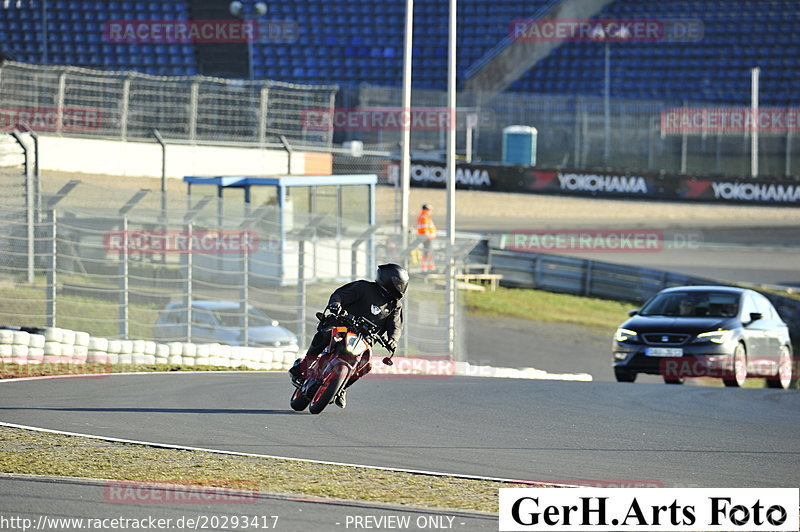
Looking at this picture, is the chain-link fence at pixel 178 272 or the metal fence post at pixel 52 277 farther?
the chain-link fence at pixel 178 272

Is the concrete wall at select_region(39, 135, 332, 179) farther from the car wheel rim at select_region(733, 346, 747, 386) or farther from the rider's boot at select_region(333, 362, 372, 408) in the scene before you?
the rider's boot at select_region(333, 362, 372, 408)

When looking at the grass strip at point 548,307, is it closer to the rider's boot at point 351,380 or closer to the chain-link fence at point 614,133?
the chain-link fence at point 614,133

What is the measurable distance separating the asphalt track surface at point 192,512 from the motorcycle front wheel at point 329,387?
347cm

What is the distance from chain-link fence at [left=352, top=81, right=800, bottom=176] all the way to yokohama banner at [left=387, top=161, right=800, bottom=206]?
1265 millimetres

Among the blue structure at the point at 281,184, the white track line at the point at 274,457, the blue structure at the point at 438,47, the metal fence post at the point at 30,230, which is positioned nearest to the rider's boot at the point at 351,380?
the white track line at the point at 274,457

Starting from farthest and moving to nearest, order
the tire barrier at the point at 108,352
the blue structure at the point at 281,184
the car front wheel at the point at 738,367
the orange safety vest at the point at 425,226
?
the orange safety vest at the point at 425,226 → the blue structure at the point at 281,184 → the car front wheel at the point at 738,367 → the tire barrier at the point at 108,352

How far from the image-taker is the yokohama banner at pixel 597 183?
3703 centimetres

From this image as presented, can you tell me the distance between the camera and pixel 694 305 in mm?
17281

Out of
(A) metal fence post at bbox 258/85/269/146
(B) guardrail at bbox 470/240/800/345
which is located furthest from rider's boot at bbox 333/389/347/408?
(B) guardrail at bbox 470/240/800/345

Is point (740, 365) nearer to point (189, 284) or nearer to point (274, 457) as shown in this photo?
point (189, 284)

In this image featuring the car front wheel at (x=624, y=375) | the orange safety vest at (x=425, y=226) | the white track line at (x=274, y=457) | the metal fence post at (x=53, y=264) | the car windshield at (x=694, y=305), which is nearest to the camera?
the white track line at (x=274, y=457)

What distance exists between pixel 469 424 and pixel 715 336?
256 inches

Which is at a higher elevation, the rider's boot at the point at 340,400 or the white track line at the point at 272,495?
the white track line at the point at 272,495

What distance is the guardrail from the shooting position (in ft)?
101
